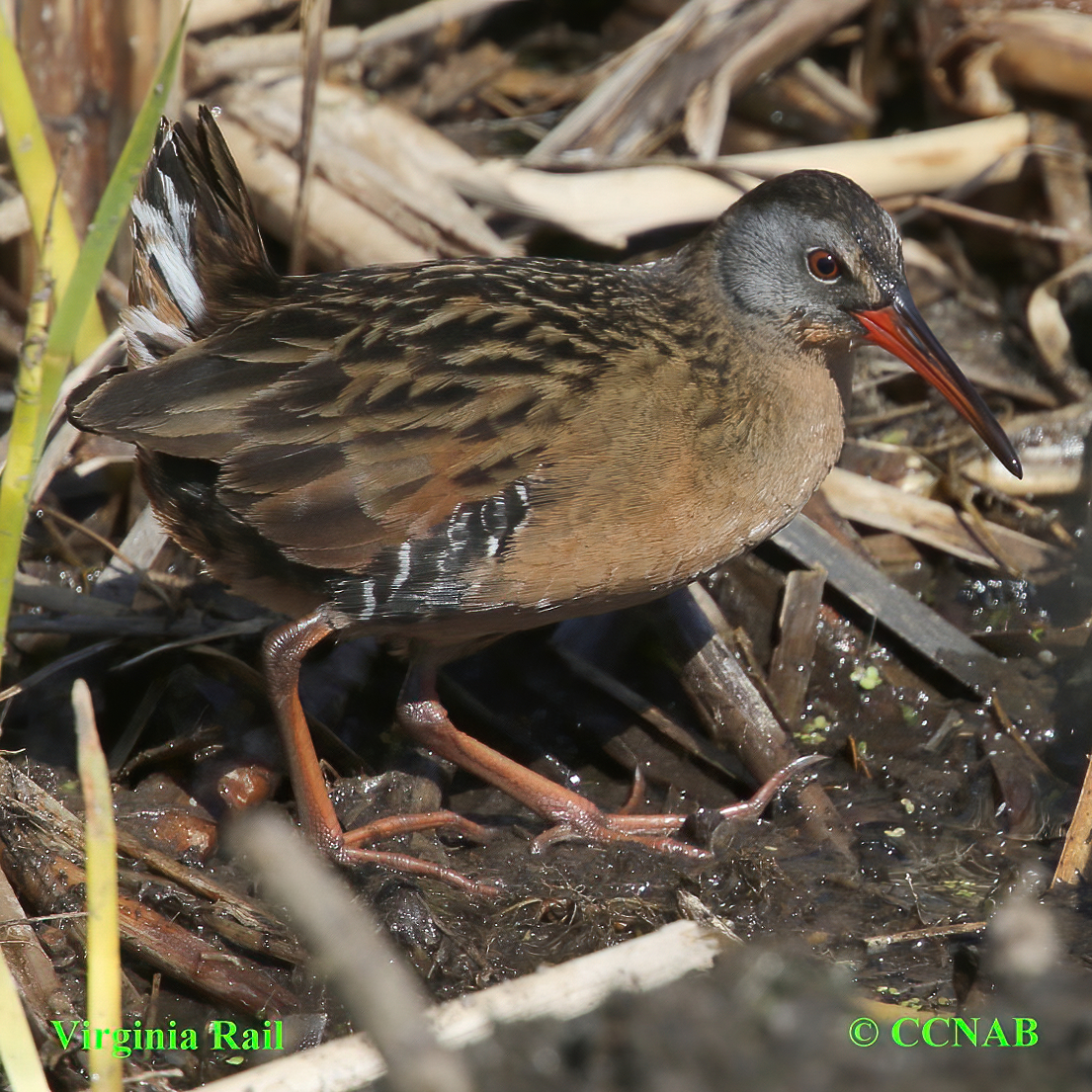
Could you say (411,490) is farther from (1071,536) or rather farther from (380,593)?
(1071,536)

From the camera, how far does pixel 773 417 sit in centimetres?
314

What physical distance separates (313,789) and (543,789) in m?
0.57

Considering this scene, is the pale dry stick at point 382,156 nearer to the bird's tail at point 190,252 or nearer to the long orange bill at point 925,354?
the bird's tail at point 190,252

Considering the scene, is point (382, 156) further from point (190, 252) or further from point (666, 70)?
point (190, 252)

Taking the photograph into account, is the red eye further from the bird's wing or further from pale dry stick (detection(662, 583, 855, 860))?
pale dry stick (detection(662, 583, 855, 860))

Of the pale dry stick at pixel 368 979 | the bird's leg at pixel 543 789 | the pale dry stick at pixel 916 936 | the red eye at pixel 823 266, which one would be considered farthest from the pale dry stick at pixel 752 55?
the pale dry stick at pixel 368 979

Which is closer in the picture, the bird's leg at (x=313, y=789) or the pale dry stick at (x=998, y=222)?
the bird's leg at (x=313, y=789)

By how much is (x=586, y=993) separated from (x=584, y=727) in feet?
5.41

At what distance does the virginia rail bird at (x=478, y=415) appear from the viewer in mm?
2875

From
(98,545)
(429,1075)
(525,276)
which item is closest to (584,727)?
(525,276)

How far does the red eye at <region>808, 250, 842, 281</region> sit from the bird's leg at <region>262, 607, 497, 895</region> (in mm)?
1401

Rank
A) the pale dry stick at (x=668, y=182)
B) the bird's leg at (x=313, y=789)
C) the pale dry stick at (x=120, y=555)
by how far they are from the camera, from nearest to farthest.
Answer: the bird's leg at (x=313, y=789), the pale dry stick at (x=120, y=555), the pale dry stick at (x=668, y=182)

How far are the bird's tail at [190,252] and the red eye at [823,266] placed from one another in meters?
1.30

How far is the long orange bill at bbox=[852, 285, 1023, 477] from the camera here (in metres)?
3.21
